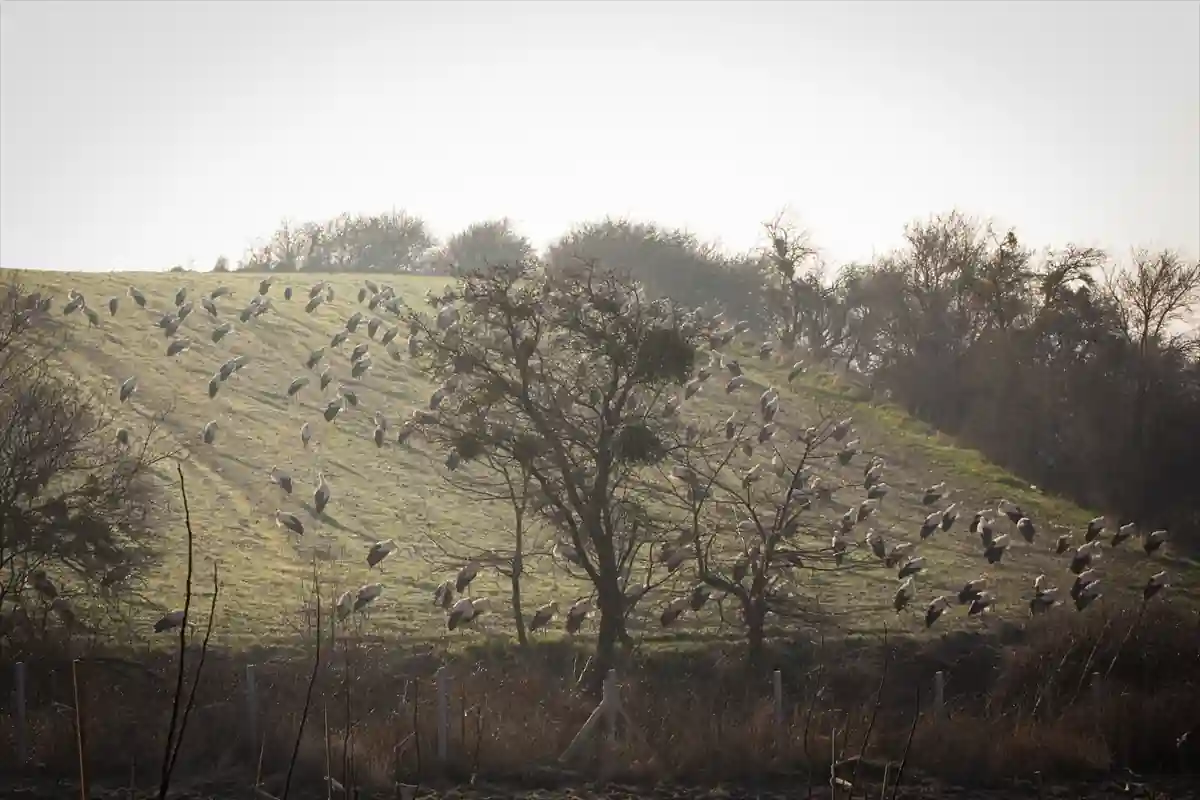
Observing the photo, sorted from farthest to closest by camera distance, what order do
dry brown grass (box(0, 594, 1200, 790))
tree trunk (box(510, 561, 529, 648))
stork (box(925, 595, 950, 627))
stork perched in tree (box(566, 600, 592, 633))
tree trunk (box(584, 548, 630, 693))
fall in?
stork (box(925, 595, 950, 627)) < stork perched in tree (box(566, 600, 592, 633)) < tree trunk (box(510, 561, 529, 648)) < tree trunk (box(584, 548, 630, 693)) < dry brown grass (box(0, 594, 1200, 790))

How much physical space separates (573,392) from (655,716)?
7.80m

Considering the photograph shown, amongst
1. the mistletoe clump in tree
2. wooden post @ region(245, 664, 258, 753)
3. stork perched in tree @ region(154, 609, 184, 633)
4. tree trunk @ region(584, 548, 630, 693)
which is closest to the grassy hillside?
stork perched in tree @ region(154, 609, 184, 633)

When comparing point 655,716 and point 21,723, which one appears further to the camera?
point 655,716

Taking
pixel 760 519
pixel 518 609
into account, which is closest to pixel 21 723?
pixel 518 609

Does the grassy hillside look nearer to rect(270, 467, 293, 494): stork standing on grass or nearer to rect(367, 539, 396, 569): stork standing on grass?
rect(270, 467, 293, 494): stork standing on grass

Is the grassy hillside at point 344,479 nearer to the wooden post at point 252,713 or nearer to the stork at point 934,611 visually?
the stork at point 934,611

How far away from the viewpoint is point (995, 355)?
187 feet

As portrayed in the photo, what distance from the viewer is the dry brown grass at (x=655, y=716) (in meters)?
17.8

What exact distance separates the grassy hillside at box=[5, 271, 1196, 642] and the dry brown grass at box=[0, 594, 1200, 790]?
383 cm

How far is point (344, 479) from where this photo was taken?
4244 cm

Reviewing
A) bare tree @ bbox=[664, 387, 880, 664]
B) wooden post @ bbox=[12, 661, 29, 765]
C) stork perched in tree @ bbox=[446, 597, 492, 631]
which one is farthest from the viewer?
stork perched in tree @ bbox=[446, 597, 492, 631]

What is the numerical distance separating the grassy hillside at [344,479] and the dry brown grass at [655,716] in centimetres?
383

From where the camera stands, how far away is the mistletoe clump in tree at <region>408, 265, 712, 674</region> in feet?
81.9

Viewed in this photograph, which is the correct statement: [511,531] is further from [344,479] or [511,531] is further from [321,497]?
[344,479]
